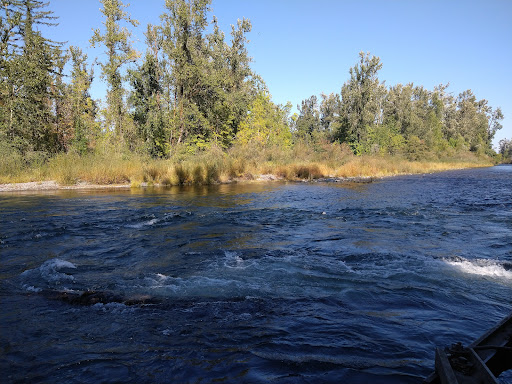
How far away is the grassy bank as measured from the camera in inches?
843

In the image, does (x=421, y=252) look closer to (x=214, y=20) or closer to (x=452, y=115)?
(x=214, y=20)

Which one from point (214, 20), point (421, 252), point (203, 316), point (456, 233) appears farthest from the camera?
point (214, 20)

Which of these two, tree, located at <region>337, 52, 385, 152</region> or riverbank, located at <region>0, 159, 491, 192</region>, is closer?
riverbank, located at <region>0, 159, 491, 192</region>

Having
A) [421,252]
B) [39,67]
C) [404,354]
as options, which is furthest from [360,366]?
[39,67]

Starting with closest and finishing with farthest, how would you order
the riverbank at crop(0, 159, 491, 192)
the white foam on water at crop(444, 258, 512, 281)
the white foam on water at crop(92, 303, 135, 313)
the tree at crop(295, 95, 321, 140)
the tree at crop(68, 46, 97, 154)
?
1. the white foam on water at crop(92, 303, 135, 313)
2. the white foam on water at crop(444, 258, 512, 281)
3. the riverbank at crop(0, 159, 491, 192)
4. the tree at crop(68, 46, 97, 154)
5. the tree at crop(295, 95, 321, 140)

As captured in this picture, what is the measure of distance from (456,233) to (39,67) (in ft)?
95.0

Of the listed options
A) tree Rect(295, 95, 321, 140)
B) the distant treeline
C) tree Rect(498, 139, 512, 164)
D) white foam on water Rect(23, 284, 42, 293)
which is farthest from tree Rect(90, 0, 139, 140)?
tree Rect(498, 139, 512, 164)


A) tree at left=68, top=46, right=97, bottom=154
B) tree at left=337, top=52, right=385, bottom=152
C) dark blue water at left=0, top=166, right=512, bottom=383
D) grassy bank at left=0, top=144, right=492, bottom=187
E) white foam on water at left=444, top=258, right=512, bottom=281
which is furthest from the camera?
tree at left=337, top=52, right=385, bottom=152

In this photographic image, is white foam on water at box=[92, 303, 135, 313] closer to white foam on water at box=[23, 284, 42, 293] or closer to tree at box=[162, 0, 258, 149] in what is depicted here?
white foam on water at box=[23, 284, 42, 293]

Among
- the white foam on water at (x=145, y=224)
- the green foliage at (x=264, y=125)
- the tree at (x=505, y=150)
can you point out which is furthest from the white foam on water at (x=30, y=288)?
the tree at (x=505, y=150)

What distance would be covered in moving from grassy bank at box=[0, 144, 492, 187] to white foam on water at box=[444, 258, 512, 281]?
733 inches

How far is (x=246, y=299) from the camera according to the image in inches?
176

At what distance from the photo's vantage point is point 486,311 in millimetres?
4070

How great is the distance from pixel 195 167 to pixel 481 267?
19.2 metres
